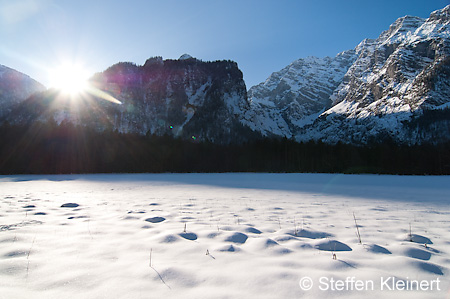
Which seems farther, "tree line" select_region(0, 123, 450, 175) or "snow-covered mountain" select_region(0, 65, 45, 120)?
"snow-covered mountain" select_region(0, 65, 45, 120)

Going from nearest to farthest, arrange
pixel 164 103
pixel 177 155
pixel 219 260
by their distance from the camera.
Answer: pixel 219 260 → pixel 177 155 → pixel 164 103

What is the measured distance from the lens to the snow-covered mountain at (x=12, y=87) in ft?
511

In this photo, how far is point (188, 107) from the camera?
543 feet

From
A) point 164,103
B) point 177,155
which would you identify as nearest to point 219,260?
point 177,155

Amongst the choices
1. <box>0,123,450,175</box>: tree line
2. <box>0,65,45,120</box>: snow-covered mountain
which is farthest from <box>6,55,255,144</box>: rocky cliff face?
<box>0,123,450,175</box>: tree line

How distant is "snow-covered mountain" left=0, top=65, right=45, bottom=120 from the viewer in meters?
156

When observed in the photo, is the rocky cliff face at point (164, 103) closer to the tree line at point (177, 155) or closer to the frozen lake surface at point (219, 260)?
the tree line at point (177, 155)

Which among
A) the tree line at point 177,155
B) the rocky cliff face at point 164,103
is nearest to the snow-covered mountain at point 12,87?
the rocky cliff face at point 164,103

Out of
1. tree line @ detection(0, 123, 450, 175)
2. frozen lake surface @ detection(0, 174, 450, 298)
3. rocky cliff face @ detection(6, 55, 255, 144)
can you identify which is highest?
rocky cliff face @ detection(6, 55, 255, 144)

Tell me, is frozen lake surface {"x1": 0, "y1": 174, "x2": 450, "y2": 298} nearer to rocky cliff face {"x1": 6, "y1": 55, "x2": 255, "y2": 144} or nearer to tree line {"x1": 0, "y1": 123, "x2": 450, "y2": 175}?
tree line {"x1": 0, "y1": 123, "x2": 450, "y2": 175}

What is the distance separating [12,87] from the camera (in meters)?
168

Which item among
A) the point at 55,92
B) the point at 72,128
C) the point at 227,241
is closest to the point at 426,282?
the point at 227,241

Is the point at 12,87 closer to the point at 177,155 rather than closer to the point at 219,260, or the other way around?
the point at 177,155

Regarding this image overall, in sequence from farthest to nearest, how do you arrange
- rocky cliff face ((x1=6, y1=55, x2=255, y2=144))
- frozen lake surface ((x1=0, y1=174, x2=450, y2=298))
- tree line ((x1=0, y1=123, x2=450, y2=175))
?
rocky cliff face ((x1=6, y1=55, x2=255, y2=144))
tree line ((x1=0, y1=123, x2=450, y2=175))
frozen lake surface ((x1=0, y1=174, x2=450, y2=298))
